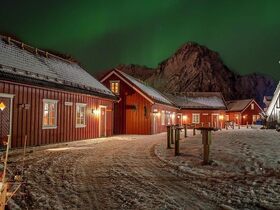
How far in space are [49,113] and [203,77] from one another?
91.9 m

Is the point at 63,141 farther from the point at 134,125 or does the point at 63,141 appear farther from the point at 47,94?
the point at 134,125

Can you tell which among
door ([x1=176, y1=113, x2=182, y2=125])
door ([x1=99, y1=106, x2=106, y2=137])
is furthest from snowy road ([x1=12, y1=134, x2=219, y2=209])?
door ([x1=176, y1=113, x2=182, y2=125])

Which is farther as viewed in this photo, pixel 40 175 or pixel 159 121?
pixel 159 121

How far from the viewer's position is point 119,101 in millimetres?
28828

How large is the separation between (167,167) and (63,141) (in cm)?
1048

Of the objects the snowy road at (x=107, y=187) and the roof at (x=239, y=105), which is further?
the roof at (x=239, y=105)

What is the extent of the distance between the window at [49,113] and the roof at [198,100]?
2969 cm

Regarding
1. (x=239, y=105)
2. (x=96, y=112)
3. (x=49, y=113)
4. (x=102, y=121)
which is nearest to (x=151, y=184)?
(x=49, y=113)

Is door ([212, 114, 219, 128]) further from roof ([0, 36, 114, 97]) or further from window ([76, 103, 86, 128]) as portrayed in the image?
window ([76, 103, 86, 128])

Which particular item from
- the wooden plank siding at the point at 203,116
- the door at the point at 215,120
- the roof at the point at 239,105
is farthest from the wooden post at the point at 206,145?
the roof at the point at 239,105

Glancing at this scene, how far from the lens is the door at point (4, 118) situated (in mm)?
12992

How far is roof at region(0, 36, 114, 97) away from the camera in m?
14.5

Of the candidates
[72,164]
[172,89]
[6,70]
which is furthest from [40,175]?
[172,89]

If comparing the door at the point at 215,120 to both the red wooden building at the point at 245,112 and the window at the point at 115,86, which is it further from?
the window at the point at 115,86
